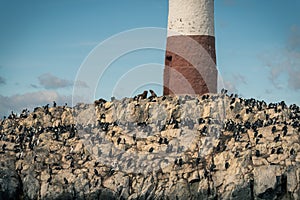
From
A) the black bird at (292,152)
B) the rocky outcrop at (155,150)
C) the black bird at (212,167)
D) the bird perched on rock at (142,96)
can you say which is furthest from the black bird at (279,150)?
the bird perched on rock at (142,96)

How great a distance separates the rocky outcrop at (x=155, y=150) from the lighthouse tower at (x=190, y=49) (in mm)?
1823

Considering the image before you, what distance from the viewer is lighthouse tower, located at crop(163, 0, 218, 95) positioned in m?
42.0

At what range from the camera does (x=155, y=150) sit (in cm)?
3734

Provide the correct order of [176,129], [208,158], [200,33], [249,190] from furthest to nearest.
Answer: [200,33]
[176,129]
[208,158]
[249,190]

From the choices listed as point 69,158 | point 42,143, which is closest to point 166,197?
point 69,158

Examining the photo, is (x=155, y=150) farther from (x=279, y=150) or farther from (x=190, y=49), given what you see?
(x=190, y=49)

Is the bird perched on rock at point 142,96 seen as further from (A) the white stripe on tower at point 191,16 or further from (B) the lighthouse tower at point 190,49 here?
(A) the white stripe on tower at point 191,16

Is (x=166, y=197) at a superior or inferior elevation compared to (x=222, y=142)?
inferior

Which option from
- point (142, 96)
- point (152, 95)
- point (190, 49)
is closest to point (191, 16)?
point (190, 49)

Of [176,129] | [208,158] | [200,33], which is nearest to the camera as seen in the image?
[208,158]

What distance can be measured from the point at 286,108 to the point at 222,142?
226 inches

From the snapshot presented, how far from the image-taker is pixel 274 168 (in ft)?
112

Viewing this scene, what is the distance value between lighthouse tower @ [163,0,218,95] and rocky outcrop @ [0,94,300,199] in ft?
5.98

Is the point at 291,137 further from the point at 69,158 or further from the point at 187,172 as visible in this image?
the point at 69,158
